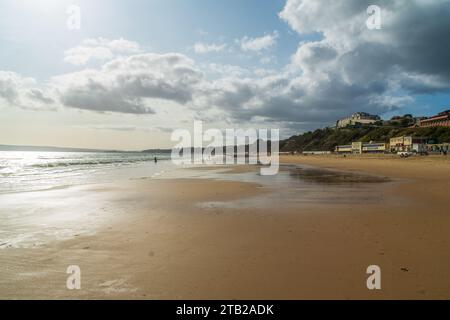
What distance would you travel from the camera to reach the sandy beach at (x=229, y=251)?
14.3 ft

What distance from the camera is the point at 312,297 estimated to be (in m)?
4.14

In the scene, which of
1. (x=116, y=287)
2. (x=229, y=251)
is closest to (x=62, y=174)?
(x=229, y=251)

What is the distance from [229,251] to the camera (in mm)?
6090

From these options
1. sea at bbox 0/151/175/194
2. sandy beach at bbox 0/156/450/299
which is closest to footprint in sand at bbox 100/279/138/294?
sandy beach at bbox 0/156/450/299

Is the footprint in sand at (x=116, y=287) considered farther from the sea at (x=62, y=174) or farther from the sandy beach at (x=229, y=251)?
the sea at (x=62, y=174)

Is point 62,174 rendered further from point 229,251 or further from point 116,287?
point 116,287

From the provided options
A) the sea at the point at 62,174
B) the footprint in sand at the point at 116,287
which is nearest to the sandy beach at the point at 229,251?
the footprint in sand at the point at 116,287

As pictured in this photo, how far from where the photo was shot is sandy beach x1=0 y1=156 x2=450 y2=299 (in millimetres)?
4371

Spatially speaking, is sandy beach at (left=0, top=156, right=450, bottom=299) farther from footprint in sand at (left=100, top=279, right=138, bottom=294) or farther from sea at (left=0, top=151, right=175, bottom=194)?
sea at (left=0, top=151, right=175, bottom=194)

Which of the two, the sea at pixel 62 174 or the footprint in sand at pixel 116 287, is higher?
the footprint in sand at pixel 116 287
